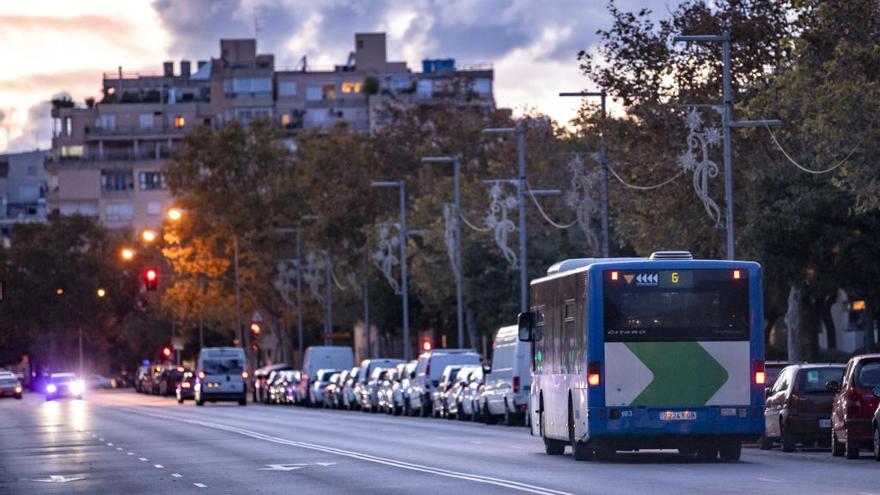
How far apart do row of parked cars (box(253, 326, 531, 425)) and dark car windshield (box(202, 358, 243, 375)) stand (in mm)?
2974

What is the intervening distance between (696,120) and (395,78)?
134 meters

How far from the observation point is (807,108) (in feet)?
121

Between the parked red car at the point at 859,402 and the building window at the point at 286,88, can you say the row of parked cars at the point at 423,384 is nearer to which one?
the parked red car at the point at 859,402

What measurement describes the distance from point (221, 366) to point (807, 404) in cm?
4977

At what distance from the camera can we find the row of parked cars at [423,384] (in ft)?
158

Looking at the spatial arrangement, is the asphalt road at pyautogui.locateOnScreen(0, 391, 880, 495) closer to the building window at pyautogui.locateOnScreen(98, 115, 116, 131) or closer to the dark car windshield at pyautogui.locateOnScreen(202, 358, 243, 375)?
the dark car windshield at pyautogui.locateOnScreen(202, 358, 243, 375)

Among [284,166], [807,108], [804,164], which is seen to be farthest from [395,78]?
[807,108]

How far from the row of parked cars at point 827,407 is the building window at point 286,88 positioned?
14800 centimetres

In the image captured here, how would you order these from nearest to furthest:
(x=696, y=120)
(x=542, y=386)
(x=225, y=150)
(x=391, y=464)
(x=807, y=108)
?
(x=391, y=464)
(x=542, y=386)
(x=807, y=108)
(x=696, y=120)
(x=225, y=150)

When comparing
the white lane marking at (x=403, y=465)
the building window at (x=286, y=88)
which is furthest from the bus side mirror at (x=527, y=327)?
the building window at (x=286, y=88)

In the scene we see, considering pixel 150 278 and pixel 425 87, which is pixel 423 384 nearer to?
pixel 150 278

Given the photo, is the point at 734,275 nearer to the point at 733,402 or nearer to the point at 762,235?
the point at 733,402

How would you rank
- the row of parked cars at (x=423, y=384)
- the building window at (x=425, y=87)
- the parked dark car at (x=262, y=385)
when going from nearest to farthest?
the row of parked cars at (x=423, y=384) < the parked dark car at (x=262, y=385) < the building window at (x=425, y=87)

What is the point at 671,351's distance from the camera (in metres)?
29.1
